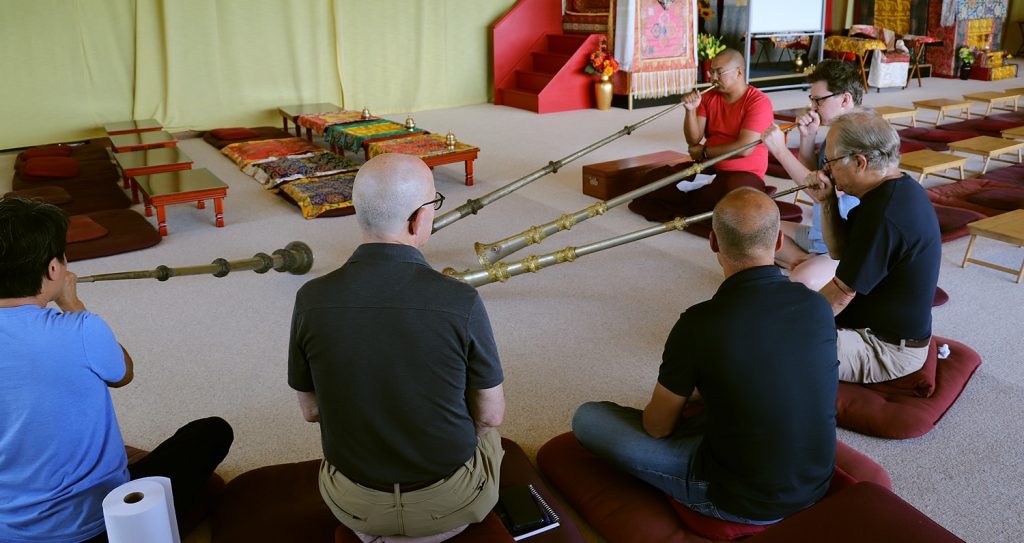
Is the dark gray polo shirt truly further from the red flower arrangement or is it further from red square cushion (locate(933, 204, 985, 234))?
the red flower arrangement

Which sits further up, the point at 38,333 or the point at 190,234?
the point at 38,333

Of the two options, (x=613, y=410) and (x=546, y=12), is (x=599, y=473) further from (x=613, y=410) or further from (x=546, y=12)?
(x=546, y=12)

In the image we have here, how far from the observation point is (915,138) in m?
6.36

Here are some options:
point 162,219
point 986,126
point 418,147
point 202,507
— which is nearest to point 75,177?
point 162,219

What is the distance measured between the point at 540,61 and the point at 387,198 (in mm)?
7938

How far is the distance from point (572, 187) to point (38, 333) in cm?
421

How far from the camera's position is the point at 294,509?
2.07 meters

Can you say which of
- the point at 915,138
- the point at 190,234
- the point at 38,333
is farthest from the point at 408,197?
the point at 915,138

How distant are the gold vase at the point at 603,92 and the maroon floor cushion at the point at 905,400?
20.4 ft

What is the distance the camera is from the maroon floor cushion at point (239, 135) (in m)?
6.99

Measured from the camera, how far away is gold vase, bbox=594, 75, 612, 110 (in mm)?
8531

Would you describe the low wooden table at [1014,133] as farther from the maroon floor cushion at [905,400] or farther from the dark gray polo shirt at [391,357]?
the dark gray polo shirt at [391,357]

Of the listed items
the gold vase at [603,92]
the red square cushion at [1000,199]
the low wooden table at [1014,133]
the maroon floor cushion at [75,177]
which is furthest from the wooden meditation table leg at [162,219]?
the low wooden table at [1014,133]

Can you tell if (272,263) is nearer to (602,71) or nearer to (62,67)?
(62,67)
